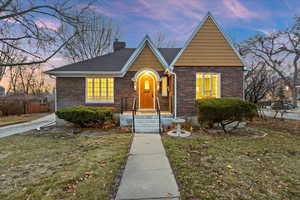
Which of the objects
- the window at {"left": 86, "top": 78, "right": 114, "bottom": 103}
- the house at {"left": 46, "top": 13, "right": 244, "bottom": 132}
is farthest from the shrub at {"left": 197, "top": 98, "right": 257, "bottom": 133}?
the window at {"left": 86, "top": 78, "right": 114, "bottom": 103}

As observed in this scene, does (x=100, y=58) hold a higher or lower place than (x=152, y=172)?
higher

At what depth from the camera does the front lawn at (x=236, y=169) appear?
300cm

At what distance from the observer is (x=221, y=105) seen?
25.0 feet

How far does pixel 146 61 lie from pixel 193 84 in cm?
361

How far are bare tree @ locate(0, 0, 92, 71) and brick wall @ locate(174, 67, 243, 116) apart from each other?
7077 mm

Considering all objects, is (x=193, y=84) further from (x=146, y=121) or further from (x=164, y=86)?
(x=146, y=121)

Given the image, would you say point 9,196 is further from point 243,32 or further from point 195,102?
point 243,32

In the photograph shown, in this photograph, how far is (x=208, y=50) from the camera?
380 inches

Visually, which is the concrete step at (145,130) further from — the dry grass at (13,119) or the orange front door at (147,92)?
the dry grass at (13,119)

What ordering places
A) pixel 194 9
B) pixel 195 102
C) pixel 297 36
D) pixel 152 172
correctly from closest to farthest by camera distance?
pixel 152 172 < pixel 195 102 < pixel 194 9 < pixel 297 36

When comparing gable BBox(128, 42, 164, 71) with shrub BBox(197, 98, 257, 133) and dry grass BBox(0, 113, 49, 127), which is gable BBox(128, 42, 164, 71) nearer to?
shrub BBox(197, 98, 257, 133)

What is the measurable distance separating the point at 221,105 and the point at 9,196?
8.06 m

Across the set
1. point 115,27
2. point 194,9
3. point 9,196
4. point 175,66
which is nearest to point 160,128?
point 175,66

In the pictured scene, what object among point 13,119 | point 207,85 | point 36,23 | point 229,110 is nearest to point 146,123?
point 229,110
